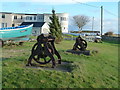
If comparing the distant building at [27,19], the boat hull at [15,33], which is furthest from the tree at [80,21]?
the boat hull at [15,33]

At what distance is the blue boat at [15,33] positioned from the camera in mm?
17984

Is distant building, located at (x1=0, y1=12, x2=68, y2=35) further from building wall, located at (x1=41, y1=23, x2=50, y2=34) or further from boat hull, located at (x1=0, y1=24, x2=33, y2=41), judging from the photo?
boat hull, located at (x1=0, y1=24, x2=33, y2=41)

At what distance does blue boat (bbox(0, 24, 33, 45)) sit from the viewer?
18.0m

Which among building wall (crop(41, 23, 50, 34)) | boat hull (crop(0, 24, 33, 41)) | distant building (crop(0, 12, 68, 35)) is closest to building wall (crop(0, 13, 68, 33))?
distant building (crop(0, 12, 68, 35))

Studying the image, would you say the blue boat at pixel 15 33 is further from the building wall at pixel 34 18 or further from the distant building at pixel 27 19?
the building wall at pixel 34 18

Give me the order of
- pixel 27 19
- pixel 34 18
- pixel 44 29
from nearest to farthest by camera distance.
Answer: pixel 44 29, pixel 27 19, pixel 34 18

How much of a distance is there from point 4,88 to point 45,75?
4.81 ft

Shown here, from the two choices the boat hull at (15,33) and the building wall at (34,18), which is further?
the building wall at (34,18)

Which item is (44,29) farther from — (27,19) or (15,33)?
(15,33)

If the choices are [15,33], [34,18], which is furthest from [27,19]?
[15,33]

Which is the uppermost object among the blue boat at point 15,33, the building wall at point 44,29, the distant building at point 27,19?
the distant building at point 27,19

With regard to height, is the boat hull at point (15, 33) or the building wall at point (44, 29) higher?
the building wall at point (44, 29)

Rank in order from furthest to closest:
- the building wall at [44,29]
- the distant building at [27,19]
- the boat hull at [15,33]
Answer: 1. the distant building at [27,19]
2. the building wall at [44,29]
3. the boat hull at [15,33]

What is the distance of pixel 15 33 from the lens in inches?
764
